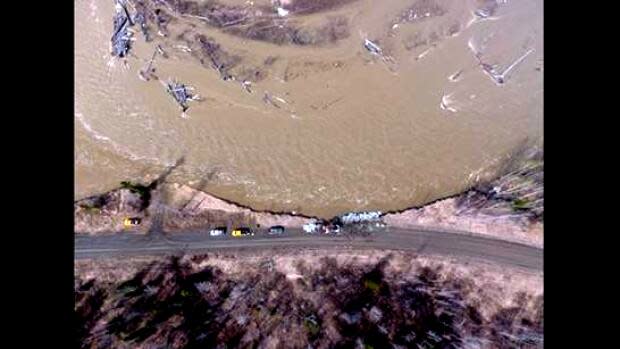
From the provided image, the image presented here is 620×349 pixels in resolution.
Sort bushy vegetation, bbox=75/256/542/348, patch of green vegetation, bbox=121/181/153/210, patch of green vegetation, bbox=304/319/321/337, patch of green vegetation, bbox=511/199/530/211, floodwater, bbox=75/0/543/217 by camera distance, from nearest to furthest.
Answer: bushy vegetation, bbox=75/256/542/348
patch of green vegetation, bbox=304/319/321/337
patch of green vegetation, bbox=511/199/530/211
patch of green vegetation, bbox=121/181/153/210
floodwater, bbox=75/0/543/217

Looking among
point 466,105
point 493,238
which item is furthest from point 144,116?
point 493,238

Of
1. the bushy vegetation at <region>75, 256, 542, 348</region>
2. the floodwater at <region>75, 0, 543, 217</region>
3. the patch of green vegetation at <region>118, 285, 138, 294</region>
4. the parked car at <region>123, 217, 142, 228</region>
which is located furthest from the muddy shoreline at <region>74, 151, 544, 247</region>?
the patch of green vegetation at <region>118, 285, 138, 294</region>

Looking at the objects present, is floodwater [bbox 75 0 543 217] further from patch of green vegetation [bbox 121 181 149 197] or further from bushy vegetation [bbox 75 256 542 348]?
bushy vegetation [bbox 75 256 542 348]
